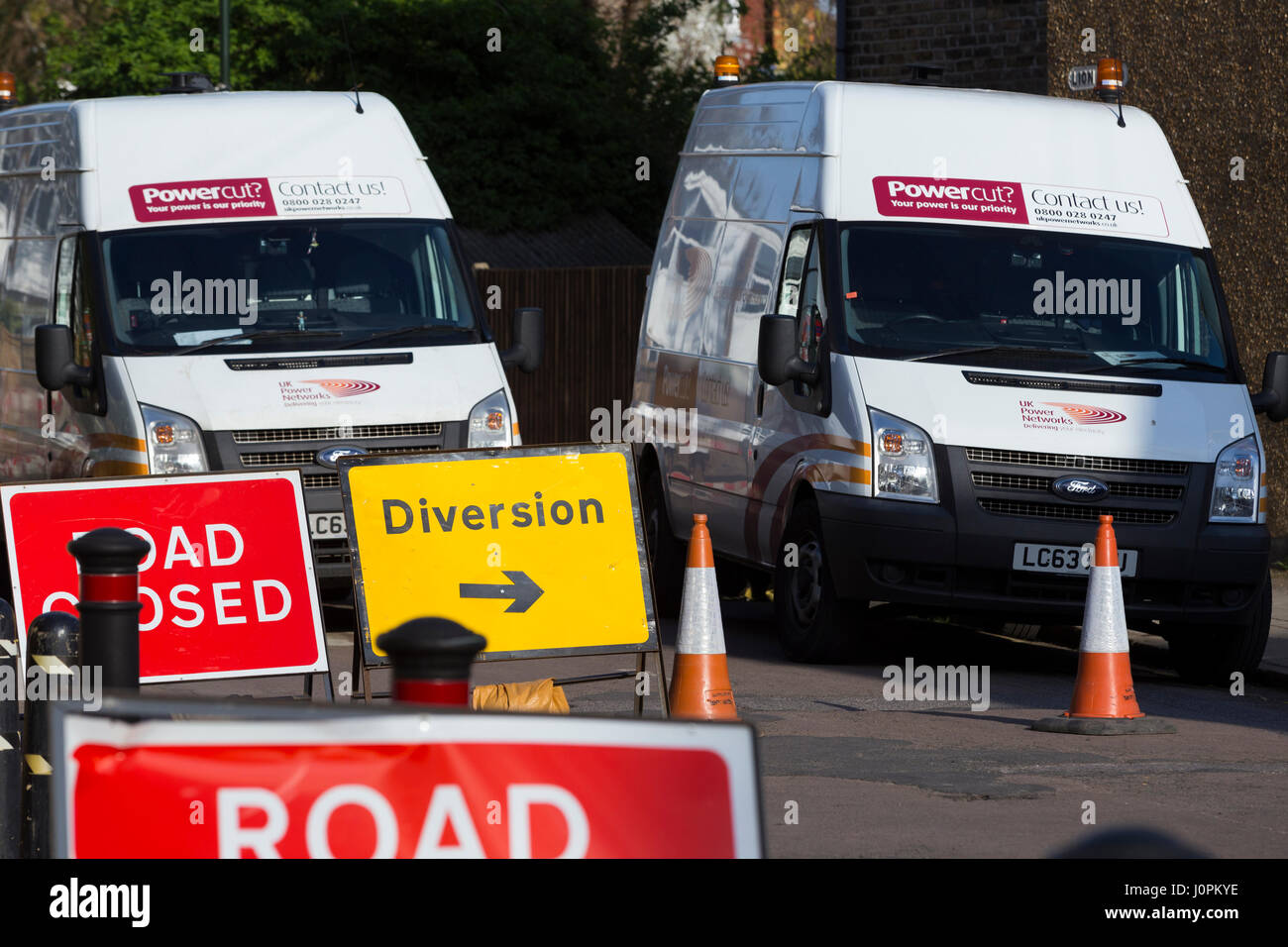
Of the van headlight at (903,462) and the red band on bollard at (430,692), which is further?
the van headlight at (903,462)

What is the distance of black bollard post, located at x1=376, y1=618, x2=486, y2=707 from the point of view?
3297 millimetres

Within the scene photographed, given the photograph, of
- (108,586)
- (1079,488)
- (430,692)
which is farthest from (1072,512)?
(430,692)

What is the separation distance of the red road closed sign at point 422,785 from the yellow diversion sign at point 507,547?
4.32 m

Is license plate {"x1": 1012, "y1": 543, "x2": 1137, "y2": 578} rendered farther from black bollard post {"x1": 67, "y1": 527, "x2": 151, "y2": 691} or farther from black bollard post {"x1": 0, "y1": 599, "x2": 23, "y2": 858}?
black bollard post {"x1": 67, "y1": 527, "x2": 151, "y2": 691}

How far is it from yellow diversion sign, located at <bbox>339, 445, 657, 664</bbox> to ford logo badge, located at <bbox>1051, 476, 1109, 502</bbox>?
10.4ft

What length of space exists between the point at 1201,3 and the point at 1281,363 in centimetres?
625

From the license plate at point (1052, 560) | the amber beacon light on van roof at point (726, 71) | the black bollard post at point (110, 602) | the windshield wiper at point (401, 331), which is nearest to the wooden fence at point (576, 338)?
the amber beacon light on van roof at point (726, 71)

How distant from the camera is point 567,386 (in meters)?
21.7

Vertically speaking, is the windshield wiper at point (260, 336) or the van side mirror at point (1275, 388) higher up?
the windshield wiper at point (260, 336)

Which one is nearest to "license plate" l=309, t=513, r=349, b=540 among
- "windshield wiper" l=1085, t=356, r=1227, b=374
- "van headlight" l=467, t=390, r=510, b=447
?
"van headlight" l=467, t=390, r=510, b=447

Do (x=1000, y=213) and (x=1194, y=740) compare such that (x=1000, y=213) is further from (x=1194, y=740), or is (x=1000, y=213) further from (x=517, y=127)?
(x=517, y=127)

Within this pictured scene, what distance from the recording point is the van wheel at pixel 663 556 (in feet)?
43.1

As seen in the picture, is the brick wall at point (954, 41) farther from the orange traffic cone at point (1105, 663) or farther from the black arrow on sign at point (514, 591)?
the black arrow on sign at point (514, 591)
